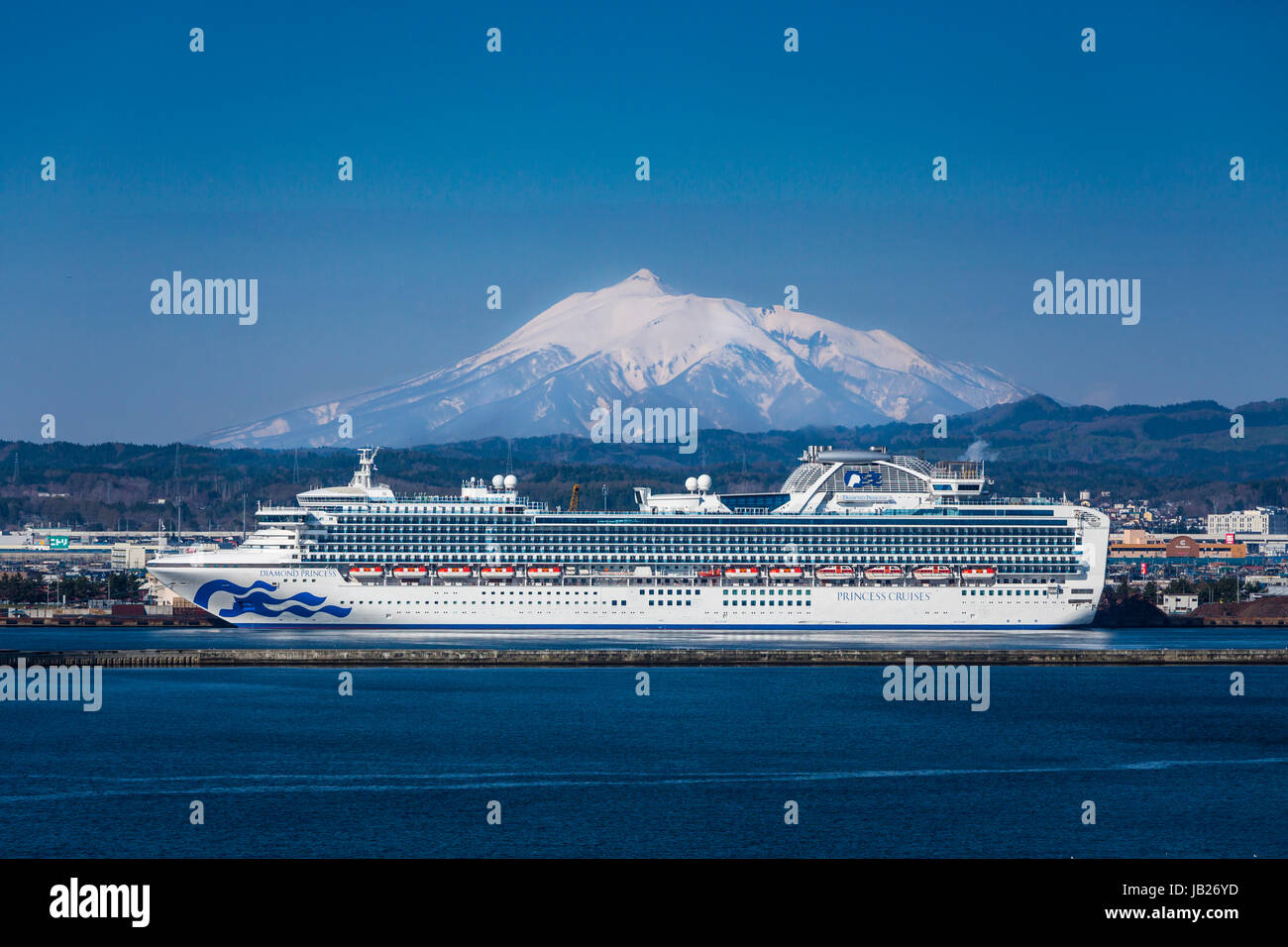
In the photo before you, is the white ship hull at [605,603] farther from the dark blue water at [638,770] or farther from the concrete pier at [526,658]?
the dark blue water at [638,770]

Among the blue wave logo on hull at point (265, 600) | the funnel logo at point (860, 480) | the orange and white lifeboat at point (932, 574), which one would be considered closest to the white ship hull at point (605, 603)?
the blue wave logo on hull at point (265, 600)

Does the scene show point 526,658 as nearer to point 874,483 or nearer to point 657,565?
point 657,565

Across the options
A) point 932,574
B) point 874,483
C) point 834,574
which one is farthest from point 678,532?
point 932,574

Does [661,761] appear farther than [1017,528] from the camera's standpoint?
No

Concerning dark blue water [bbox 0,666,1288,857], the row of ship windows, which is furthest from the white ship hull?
dark blue water [bbox 0,666,1288,857]

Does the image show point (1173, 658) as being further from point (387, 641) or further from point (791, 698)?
point (387, 641)

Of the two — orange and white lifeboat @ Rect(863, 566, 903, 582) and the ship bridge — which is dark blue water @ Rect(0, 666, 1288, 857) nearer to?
orange and white lifeboat @ Rect(863, 566, 903, 582)
